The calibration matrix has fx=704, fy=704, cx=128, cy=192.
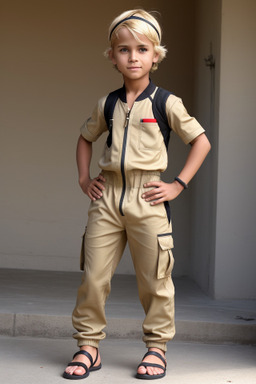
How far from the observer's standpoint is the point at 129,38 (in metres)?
3.45

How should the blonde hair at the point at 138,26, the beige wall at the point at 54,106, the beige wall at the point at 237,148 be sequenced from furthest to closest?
the beige wall at the point at 54,106 → the beige wall at the point at 237,148 → the blonde hair at the point at 138,26

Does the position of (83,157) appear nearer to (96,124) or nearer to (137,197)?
(96,124)

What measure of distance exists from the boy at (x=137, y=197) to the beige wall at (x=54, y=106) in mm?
3064

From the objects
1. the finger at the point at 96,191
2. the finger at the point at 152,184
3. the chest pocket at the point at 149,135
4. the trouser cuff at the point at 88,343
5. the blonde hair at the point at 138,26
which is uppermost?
A: the blonde hair at the point at 138,26

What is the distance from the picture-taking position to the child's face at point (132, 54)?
3.46m

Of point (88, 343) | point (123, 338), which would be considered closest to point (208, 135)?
point (123, 338)

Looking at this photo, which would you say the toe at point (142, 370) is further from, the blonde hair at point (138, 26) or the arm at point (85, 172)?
the blonde hair at point (138, 26)

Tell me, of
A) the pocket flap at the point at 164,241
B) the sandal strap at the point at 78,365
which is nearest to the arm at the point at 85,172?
the pocket flap at the point at 164,241

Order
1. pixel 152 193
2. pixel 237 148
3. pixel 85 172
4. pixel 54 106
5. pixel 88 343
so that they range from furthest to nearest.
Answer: pixel 54 106, pixel 237 148, pixel 85 172, pixel 88 343, pixel 152 193

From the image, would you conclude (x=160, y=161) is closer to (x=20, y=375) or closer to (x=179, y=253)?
(x=20, y=375)

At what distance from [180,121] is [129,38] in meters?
0.48

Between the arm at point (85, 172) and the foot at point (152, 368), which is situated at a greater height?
the arm at point (85, 172)

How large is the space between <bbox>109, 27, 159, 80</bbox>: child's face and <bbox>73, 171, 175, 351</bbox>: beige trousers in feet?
1.67

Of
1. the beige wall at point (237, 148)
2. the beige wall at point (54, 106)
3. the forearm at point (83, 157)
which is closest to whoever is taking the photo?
the forearm at point (83, 157)
